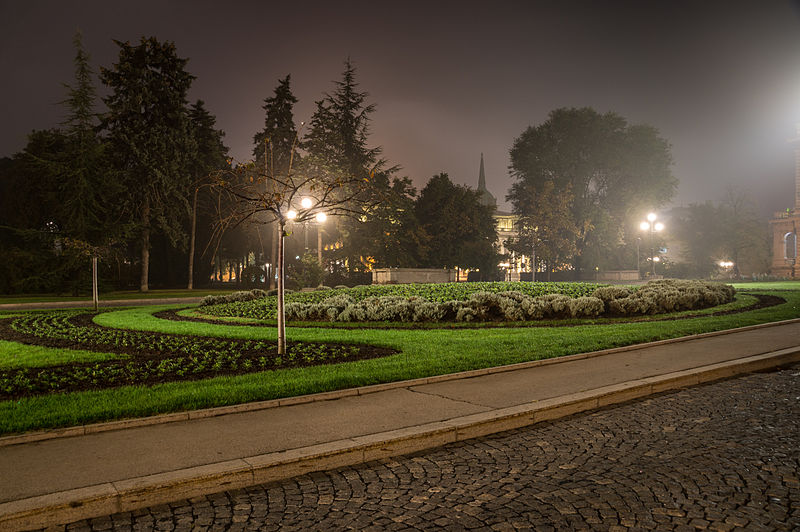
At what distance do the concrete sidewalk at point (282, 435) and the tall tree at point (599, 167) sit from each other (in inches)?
2178

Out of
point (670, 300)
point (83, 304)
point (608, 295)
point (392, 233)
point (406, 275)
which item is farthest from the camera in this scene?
point (392, 233)

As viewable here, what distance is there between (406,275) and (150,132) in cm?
2467

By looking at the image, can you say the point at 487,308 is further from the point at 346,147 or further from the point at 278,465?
the point at 346,147

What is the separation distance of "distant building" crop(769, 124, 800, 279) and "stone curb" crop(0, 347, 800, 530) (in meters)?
77.4

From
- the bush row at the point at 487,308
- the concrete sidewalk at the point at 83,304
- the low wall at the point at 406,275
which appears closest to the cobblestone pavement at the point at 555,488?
the bush row at the point at 487,308

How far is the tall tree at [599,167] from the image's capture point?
203ft

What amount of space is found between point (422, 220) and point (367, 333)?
45.3 meters

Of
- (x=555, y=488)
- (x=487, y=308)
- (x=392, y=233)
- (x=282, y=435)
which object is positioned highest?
(x=392, y=233)

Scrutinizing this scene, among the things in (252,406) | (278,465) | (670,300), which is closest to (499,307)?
(670,300)

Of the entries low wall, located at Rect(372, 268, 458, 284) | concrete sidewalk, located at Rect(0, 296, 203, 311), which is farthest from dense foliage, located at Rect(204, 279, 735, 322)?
low wall, located at Rect(372, 268, 458, 284)

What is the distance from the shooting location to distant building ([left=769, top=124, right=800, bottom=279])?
71562mm

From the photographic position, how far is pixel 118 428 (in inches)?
237

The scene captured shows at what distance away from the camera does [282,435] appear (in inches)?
224

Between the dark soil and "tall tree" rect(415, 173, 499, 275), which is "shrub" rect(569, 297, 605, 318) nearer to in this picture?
the dark soil
